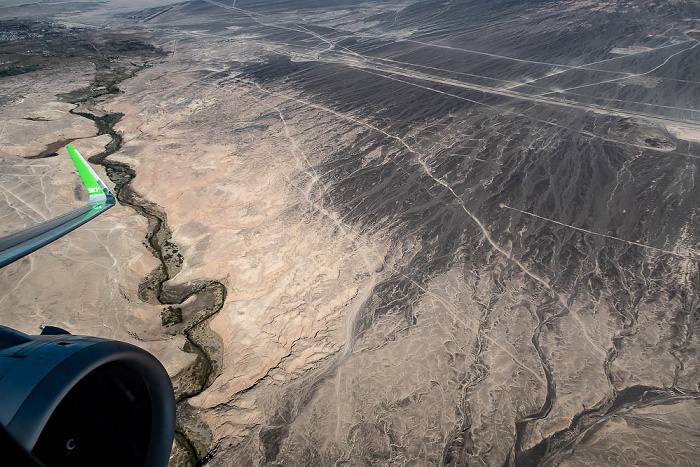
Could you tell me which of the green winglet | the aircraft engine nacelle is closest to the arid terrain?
the green winglet

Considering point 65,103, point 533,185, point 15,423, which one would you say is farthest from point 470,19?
point 15,423

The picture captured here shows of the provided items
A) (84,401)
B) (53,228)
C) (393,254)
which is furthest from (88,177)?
(393,254)

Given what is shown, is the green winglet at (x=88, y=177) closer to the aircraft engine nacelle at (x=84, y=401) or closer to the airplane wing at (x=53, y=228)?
the airplane wing at (x=53, y=228)

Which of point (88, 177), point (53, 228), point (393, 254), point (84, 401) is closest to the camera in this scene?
point (84, 401)

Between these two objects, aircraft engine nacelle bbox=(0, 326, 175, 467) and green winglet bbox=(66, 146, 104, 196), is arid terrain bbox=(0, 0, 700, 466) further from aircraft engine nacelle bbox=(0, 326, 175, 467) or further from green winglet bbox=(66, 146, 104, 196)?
aircraft engine nacelle bbox=(0, 326, 175, 467)

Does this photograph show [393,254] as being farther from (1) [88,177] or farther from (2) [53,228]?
(1) [88,177]

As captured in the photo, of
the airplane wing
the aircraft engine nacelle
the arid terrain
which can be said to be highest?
the aircraft engine nacelle

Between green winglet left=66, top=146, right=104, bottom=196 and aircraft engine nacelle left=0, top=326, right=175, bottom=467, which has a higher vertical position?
aircraft engine nacelle left=0, top=326, right=175, bottom=467
